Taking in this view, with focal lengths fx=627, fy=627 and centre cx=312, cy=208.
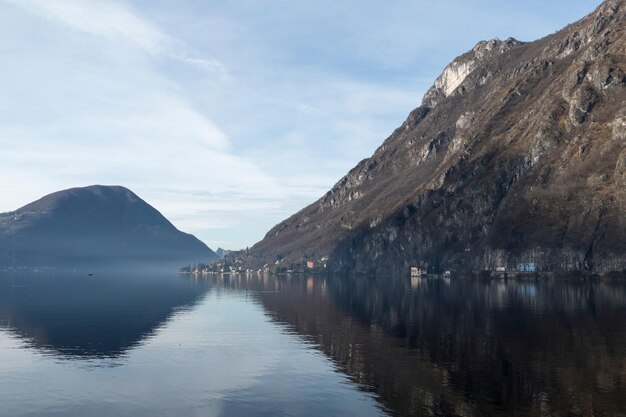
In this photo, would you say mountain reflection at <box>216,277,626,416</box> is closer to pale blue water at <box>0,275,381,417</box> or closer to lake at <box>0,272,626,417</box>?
lake at <box>0,272,626,417</box>

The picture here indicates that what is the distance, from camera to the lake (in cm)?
7419

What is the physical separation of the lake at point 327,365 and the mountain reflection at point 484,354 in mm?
Answer: 255

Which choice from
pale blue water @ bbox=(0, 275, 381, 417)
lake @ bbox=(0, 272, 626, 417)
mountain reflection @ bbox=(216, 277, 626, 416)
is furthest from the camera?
pale blue water @ bbox=(0, 275, 381, 417)

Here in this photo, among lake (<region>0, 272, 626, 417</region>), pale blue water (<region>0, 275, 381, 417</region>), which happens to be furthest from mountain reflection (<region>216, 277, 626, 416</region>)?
pale blue water (<region>0, 275, 381, 417</region>)

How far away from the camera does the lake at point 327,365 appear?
74.2 metres

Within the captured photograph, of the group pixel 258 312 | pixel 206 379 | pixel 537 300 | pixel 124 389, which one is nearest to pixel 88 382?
pixel 124 389

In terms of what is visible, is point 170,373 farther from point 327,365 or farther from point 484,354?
point 484,354

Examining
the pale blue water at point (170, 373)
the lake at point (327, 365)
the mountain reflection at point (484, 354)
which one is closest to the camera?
the mountain reflection at point (484, 354)

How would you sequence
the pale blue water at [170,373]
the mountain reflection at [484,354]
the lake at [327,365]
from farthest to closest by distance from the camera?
the pale blue water at [170,373] < the lake at [327,365] < the mountain reflection at [484,354]

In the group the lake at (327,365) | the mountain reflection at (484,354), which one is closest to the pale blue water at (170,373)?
the lake at (327,365)

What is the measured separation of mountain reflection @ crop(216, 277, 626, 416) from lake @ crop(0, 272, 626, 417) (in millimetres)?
255

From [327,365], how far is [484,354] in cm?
2589

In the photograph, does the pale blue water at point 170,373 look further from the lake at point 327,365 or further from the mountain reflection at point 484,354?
the mountain reflection at point 484,354

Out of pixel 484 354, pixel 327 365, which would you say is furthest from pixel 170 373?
pixel 484 354
